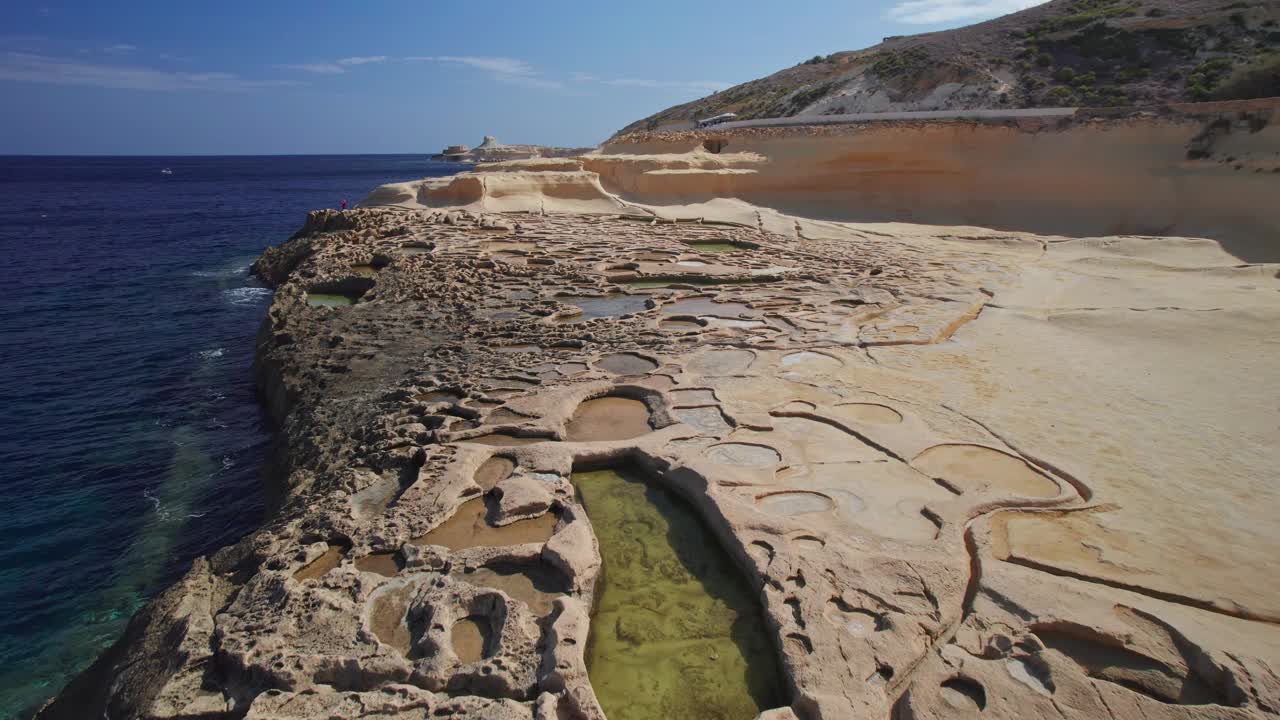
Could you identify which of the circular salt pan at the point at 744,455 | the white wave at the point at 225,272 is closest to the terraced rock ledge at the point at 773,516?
the circular salt pan at the point at 744,455

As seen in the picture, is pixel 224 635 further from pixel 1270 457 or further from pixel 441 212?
pixel 441 212

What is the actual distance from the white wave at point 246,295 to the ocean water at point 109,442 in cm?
8

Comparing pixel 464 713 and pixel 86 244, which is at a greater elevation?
pixel 464 713

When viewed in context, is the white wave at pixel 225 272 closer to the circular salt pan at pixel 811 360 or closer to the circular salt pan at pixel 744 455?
the circular salt pan at pixel 811 360

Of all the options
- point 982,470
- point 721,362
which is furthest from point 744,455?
point 721,362

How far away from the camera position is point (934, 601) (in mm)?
4000

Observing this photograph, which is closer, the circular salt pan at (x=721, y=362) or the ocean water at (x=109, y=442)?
the ocean water at (x=109, y=442)

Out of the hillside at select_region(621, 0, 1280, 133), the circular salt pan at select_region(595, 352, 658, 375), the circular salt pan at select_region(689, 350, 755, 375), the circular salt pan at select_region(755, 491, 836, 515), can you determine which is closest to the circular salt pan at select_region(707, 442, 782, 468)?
the circular salt pan at select_region(755, 491, 836, 515)

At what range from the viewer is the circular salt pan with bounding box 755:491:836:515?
4.99 m

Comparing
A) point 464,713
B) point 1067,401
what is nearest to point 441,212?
point 1067,401

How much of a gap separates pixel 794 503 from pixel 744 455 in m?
0.80

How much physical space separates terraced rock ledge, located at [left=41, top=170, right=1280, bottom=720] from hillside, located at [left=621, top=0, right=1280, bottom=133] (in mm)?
16844

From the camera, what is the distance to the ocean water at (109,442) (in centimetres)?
618

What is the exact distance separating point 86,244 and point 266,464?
2401cm
